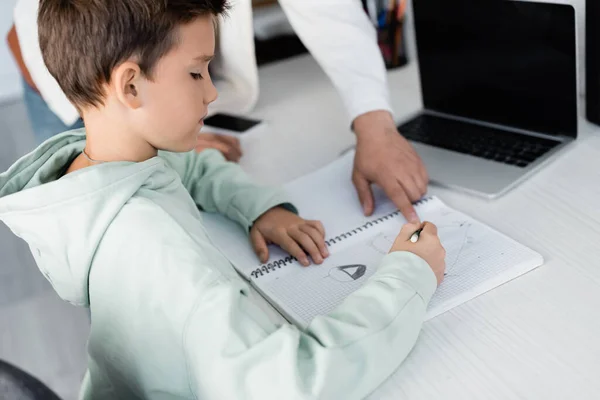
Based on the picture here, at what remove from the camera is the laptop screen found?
2.95ft

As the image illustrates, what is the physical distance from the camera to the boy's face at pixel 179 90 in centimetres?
62

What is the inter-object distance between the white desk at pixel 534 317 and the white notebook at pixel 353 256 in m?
0.02

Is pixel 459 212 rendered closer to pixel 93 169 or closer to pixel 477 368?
pixel 477 368

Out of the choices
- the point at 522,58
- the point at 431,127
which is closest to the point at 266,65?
the point at 431,127

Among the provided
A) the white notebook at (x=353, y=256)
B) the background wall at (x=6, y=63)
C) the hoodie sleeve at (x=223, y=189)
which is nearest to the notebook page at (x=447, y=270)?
the white notebook at (x=353, y=256)

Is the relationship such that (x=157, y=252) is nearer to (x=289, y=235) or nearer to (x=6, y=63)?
(x=289, y=235)

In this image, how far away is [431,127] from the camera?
107cm

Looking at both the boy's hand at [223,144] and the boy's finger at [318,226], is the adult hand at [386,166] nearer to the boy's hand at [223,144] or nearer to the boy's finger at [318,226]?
the boy's finger at [318,226]

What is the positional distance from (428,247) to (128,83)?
337 mm

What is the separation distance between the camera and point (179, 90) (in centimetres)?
63

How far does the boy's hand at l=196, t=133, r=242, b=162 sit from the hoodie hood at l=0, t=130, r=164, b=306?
417 mm

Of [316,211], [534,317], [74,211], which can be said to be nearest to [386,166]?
[316,211]

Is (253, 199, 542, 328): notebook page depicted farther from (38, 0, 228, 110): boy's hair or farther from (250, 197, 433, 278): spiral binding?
(38, 0, 228, 110): boy's hair

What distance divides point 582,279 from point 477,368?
17 cm
